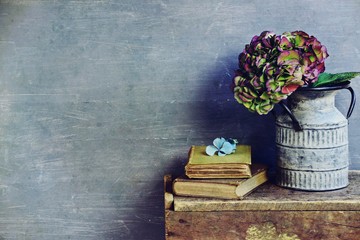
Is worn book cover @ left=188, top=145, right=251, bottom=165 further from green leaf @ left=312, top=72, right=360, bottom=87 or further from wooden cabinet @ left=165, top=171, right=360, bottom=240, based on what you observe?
green leaf @ left=312, top=72, right=360, bottom=87

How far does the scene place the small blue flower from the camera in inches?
70.6

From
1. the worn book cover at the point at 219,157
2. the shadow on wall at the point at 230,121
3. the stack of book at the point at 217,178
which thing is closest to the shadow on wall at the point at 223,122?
the shadow on wall at the point at 230,121

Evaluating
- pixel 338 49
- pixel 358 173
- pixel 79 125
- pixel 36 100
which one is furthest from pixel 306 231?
pixel 36 100

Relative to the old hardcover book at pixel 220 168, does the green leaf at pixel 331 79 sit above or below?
above

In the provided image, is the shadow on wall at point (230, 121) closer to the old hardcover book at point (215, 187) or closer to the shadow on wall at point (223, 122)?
the shadow on wall at point (223, 122)

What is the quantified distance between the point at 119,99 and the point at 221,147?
1.25 feet

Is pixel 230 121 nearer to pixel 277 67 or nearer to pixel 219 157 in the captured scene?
pixel 219 157

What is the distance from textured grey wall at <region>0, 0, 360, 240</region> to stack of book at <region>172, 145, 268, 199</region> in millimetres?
265

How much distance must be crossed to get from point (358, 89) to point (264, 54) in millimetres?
446

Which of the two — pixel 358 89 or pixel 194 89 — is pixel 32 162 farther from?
pixel 358 89

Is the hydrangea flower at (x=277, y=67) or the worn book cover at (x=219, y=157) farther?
the worn book cover at (x=219, y=157)

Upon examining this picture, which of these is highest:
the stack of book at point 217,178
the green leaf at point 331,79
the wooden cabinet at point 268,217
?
the green leaf at point 331,79

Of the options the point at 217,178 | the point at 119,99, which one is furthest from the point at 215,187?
the point at 119,99

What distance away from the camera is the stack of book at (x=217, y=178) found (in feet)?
5.50
